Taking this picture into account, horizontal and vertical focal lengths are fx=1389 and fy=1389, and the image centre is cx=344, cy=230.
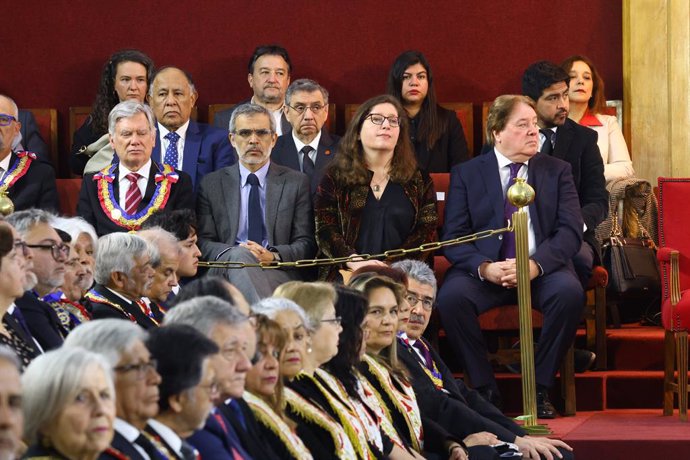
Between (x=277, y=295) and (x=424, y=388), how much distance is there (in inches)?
43.9

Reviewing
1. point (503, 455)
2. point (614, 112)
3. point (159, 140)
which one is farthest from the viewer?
point (614, 112)

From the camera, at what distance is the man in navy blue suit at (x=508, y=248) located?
217 inches

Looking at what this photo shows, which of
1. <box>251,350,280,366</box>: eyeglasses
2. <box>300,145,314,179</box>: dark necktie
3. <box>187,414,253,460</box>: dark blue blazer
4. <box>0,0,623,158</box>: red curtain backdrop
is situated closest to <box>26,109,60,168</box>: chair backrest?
<box>0,0,623,158</box>: red curtain backdrop

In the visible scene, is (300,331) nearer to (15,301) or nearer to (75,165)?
(15,301)

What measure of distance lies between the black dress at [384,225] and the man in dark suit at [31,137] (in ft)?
5.78

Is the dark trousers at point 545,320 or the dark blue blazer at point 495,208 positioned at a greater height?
the dark blue blazer at point 495,208

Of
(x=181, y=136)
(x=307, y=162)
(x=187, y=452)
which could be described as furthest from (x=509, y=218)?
(x=187, y=452)

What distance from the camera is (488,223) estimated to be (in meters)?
5.78

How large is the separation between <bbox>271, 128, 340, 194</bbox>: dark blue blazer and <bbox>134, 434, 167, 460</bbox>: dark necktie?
3.54m

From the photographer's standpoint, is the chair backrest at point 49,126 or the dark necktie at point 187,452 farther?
the chair backrest at point 49,126

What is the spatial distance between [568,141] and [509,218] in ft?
2.08

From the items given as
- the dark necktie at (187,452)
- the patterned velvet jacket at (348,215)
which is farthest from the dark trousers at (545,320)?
the dark necktie at (187,452)

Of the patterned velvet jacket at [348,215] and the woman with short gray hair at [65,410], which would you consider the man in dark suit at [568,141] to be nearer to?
the patterned velvet jacket at [348,215]

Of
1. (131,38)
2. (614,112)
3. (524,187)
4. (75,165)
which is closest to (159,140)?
(75,165)
